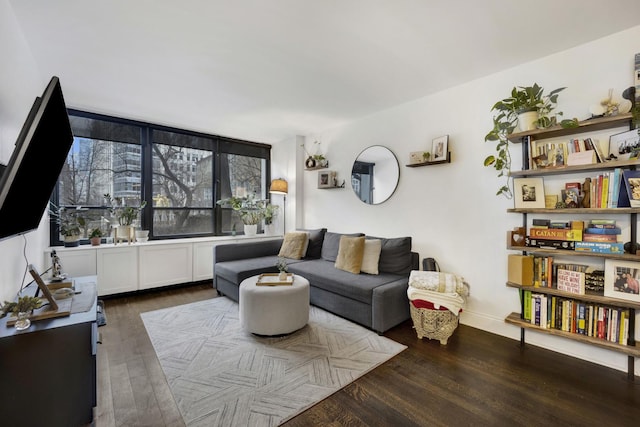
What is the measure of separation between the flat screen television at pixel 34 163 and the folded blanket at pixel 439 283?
2.76 m

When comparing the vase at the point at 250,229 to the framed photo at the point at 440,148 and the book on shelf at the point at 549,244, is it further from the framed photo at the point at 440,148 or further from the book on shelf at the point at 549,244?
the book on shelf at the point at 549,244

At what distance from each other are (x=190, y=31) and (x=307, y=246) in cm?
294

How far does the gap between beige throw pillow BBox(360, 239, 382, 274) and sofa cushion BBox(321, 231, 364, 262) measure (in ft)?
1.94

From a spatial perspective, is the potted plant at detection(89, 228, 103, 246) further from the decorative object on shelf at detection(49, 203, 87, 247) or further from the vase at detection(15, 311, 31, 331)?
the vase at detection(15, 311, 31, 331)

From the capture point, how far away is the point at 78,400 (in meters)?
1.51

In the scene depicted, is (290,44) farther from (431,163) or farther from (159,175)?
(159,175)

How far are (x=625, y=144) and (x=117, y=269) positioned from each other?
531 cm

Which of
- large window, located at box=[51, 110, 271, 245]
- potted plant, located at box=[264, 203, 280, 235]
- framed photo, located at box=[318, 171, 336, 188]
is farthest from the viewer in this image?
potted plant, located at box=[264, 203, 280, 235]

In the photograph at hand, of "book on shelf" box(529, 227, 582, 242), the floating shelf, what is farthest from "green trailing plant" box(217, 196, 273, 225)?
"book on shelf" box(529, 227, 582, 242)

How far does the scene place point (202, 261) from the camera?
4348 mm

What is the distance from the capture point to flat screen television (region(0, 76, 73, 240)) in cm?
116

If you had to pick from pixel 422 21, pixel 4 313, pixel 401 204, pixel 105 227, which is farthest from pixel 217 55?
pixel 105 227

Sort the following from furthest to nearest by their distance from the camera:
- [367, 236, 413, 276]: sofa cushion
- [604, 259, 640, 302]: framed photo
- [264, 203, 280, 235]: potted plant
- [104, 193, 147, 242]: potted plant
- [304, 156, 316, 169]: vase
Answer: [264, 203, 280, 235]: potted plant → [304, 156, 316, 169]: vase → [104, 193, 147, 242]: potted plant → [367, 236, 413, 276]: sofa cushion → [604, 259, 640, 302]: framed photo

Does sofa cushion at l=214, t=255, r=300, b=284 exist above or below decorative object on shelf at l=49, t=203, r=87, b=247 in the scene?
below
